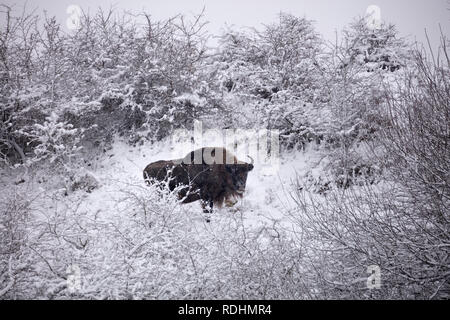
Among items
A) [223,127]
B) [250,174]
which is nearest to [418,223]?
[250,174]

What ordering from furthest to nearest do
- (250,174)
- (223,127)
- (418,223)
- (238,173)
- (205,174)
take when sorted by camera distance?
(223,127) < (250,174) < (238,173) < (205,174) < (418,223)

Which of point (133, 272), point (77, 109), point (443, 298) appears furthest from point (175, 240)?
point (77, 109)

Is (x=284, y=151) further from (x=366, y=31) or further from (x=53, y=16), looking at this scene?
(x=53, y=16)

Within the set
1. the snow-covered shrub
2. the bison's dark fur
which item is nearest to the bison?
the bison's dark fur

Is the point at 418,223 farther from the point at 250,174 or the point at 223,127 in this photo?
the point at 223,127

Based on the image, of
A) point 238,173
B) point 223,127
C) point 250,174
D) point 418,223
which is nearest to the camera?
point 418,223

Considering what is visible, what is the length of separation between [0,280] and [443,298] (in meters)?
4.55

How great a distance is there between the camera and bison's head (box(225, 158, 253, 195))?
20.1 feet

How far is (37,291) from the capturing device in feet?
8.77

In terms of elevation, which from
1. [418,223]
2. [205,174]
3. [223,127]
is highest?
[223,127]

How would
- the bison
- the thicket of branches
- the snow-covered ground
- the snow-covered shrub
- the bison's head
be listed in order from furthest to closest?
the snow-covered ground < the bison's head < the bison < the thicket of branches < the snow-covered shrub

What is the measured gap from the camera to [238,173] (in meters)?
6.22

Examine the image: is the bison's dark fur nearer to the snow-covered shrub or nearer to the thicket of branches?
the thicket of branches

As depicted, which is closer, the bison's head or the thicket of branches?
the thicket of branches
